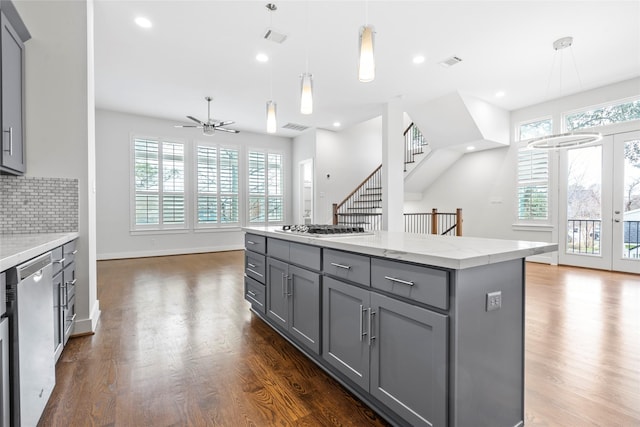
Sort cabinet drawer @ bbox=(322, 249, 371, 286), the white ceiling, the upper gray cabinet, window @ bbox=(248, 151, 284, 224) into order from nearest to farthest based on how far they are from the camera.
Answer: cabinet drawer @ bbox=(322, 249, 371, 286), the upper gray cabinet, the white ceiling, window @ bbox=(248, 151, 284, 224)

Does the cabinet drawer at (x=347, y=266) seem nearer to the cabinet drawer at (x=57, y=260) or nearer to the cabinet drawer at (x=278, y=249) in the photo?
the cabinet drawer at (x=278, y=249)

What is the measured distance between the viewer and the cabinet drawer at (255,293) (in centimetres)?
288

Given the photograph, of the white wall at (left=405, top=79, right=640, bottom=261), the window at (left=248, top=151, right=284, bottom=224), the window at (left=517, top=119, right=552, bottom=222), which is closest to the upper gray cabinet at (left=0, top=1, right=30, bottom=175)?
the window at (left=248, top=151, right=284, bottom=224)

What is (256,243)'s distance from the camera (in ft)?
9.83

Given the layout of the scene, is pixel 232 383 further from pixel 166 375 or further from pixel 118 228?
pixel 118 228

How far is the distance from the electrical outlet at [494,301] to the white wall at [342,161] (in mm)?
6875

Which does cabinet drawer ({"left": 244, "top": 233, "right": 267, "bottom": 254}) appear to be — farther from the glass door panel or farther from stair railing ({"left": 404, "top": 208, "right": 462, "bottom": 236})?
the glass door panel

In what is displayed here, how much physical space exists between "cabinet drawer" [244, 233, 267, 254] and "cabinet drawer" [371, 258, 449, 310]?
58.5 inches

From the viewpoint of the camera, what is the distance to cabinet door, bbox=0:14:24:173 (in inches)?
84.0

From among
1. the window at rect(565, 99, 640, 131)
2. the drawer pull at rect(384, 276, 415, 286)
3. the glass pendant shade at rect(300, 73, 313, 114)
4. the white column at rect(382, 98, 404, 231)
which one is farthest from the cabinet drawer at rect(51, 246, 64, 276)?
the window at rect(565, 99, 640, 131)

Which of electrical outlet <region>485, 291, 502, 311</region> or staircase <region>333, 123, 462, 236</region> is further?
staircase <region>333, 123, 462, 236</region>

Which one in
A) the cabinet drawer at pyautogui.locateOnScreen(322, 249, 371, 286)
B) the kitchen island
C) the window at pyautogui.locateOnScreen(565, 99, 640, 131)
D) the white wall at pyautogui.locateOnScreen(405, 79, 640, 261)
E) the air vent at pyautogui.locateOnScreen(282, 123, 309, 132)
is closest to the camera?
the kitchen island

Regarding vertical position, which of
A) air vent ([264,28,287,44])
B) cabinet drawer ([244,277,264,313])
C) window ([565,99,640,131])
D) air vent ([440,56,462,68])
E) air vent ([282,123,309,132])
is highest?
air vent ([440,56,462,68])

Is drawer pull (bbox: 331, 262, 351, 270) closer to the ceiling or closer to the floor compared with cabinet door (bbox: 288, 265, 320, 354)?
closer to the ceiling
